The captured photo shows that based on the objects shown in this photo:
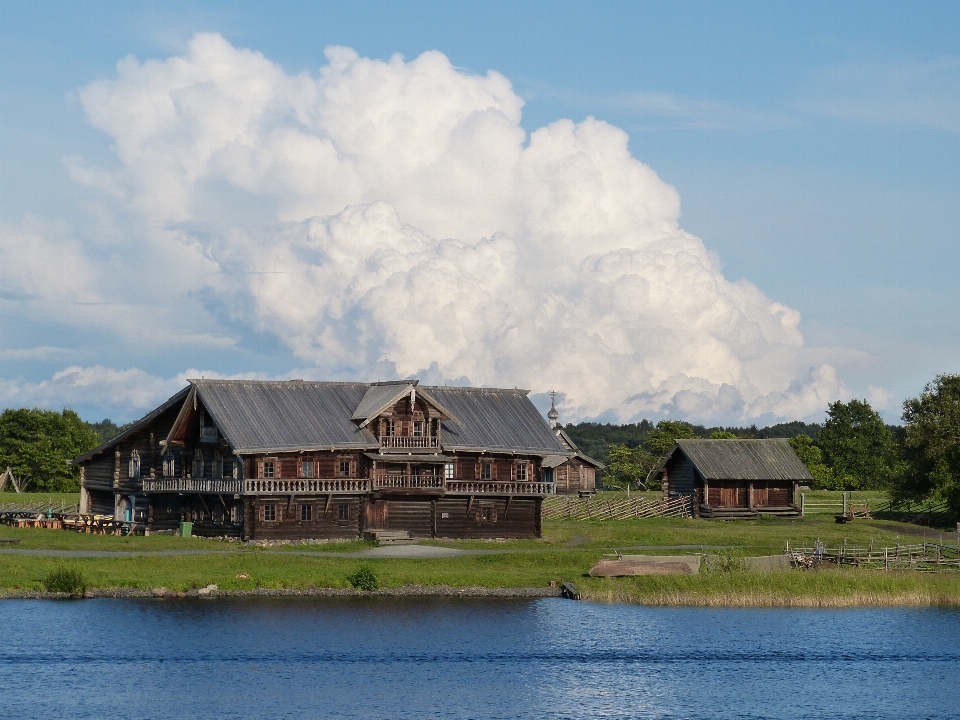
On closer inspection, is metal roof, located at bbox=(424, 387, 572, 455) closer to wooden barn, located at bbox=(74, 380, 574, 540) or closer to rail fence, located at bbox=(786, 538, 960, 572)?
wooden barn, located at bbox=(74, 380, 574, 540)

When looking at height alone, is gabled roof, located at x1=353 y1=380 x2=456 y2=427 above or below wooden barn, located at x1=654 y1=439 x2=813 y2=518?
above

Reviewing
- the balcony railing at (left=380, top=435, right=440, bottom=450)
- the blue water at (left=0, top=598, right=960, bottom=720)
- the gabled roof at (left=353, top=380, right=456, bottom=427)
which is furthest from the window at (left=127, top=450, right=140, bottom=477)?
the blue water at (left=0, top=598, right=960, bottom=720)

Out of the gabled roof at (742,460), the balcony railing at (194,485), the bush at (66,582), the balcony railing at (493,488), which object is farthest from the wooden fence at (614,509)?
the bush at (66,582)

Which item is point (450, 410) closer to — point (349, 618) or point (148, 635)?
point (349, 618)

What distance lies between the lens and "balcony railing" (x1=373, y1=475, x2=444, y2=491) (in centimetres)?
7781

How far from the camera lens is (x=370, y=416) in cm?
7775

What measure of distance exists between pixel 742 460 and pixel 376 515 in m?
33.5

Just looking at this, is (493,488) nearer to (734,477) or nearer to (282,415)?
(282,415)

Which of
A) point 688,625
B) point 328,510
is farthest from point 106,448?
point 688,625

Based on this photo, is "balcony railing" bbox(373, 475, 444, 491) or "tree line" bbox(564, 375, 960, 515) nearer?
"balcony railing" bbox(373, 475, 444, 491)

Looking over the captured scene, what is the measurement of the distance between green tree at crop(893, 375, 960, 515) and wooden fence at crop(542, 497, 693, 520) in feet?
51.5

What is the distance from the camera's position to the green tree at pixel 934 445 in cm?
9350

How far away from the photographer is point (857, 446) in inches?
5920

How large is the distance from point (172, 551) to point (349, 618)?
Result: 17.2 m
